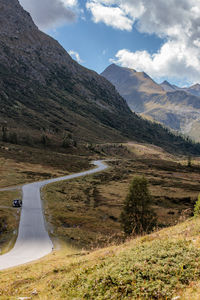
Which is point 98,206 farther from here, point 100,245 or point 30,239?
point 100,245

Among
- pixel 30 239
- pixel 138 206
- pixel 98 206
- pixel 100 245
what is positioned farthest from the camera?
pixel 98 206

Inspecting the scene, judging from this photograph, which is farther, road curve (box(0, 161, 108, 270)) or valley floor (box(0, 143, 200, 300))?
road curve (box(0, 161, 108, 270))

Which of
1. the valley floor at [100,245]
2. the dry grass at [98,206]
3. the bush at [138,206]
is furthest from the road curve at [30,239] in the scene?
the bush at [138,206]

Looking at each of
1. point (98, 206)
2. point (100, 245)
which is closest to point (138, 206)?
point (100, 245)

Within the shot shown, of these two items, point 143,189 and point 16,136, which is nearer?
point 143,189

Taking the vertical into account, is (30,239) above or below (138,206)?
below

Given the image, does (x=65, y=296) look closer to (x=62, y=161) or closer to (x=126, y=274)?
(x=126, y=274)

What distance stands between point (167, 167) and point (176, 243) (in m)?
133

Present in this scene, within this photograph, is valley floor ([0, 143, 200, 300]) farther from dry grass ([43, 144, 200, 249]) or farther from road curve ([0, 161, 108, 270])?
road curve ([0, 161, 108, 270])

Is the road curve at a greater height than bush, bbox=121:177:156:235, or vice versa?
bush, bbox=121:177:156:235

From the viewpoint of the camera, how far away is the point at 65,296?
802 cm

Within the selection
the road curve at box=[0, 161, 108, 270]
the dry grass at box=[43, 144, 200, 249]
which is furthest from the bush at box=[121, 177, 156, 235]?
the road curve at box=[0, 161, 108, 270]

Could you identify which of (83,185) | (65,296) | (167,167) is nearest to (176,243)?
(65,296)

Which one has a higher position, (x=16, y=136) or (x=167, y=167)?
(x=16, y=136)
